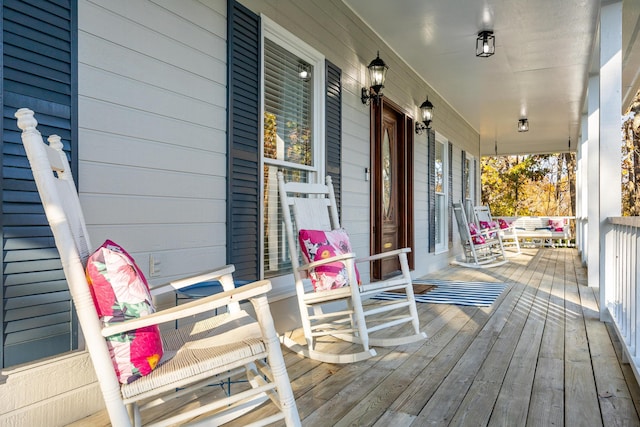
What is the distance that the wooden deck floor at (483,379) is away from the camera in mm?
1866

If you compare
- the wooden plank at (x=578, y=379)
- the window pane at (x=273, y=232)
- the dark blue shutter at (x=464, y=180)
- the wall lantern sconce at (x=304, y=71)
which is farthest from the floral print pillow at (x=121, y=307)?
the dark blue shutter at (x=464, y=180)

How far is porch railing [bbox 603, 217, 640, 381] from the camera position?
2240 mm

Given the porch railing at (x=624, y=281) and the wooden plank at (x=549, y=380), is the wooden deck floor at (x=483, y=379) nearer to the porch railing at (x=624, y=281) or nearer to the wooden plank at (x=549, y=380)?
the wooden plank at (x=549, y=380)

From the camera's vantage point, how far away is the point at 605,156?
3.40m

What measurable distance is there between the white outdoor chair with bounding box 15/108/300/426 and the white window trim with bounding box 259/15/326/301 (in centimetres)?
145

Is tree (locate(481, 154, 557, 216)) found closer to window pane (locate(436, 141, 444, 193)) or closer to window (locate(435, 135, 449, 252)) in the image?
window (locate(435, 135, 449, 252))

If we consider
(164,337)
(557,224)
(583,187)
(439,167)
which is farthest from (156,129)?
(557,224)

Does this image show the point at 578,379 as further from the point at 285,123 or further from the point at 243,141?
the point at 285,123

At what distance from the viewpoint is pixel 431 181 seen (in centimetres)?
684

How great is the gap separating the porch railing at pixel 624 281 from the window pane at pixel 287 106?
2098 mm

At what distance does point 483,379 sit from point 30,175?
213 cm

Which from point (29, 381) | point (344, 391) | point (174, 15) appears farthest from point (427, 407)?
point (174, 15)

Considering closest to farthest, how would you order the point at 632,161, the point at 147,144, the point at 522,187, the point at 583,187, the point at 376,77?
the point at 147,144, the point at 376,77, the point at 583,187, the point at 632,161, the point at 522,187

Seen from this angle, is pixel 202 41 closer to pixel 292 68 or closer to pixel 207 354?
pixel 292 68
